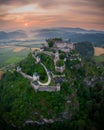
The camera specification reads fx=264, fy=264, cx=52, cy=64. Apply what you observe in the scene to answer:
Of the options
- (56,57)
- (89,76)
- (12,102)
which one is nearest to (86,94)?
(89,76)

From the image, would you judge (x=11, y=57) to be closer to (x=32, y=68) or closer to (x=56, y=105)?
(x=32, y=68)

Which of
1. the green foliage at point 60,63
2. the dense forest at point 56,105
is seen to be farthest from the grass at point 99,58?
the green foliage at point 60,63

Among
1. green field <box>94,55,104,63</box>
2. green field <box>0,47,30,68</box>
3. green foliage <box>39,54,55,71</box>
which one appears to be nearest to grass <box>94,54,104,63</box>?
green field <box>94,55,104,63</box>

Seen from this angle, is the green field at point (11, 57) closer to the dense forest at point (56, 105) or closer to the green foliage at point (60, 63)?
the dense forest at point (56, 105)

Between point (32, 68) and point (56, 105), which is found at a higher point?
point (32, 68)

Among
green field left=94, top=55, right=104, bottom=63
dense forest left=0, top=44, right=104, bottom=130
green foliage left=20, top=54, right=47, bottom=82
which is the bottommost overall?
dense forest left=0, top=44, right=104, bottom=130

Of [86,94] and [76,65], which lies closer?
[86,94]

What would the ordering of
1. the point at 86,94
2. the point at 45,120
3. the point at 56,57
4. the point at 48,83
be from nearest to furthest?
the point at 45,120 < the point at 48,83 < the point at 86,94 < the point at 56,57

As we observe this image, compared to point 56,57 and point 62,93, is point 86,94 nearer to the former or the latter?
point 62,93

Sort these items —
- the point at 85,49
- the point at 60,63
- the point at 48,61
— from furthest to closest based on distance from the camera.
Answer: the point at 85,49
the point at 48,61
the point at 60,63

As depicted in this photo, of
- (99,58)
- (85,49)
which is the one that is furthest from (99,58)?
(85,49)

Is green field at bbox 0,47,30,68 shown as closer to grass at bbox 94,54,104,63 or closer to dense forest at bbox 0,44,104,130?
grass at bbox 94,54,104,63
